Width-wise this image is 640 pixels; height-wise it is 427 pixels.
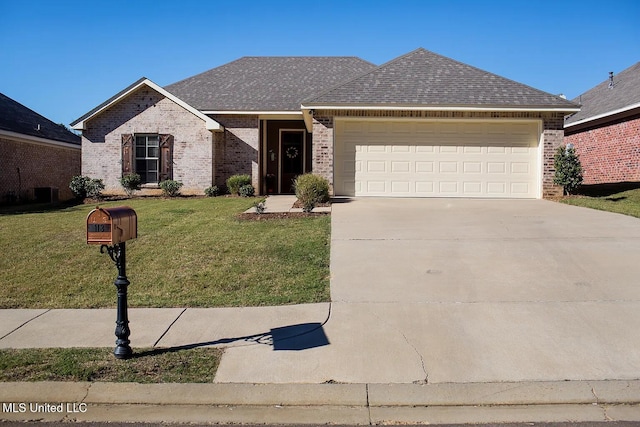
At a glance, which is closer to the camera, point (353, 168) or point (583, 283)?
point (583, 283)

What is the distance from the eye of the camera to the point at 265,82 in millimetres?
22203

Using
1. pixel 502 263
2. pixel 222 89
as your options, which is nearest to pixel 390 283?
pixel 502 263

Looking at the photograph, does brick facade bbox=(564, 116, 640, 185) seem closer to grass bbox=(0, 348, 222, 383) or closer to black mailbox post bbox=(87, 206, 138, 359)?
grass bbox=(0, 348, 222, 383)

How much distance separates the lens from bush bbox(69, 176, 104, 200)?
18.4m

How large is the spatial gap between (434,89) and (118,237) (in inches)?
525

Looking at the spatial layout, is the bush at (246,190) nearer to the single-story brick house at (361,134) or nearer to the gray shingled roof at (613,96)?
the single-story brick house at (361,134)

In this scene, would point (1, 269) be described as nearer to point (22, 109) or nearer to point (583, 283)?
point (583, 283)

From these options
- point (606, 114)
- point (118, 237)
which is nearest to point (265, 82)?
point (606, 114)

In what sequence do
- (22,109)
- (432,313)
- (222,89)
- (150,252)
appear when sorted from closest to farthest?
(432,313) < (150,252) < (222,89) < (22,109)

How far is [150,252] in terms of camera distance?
31.5 feet

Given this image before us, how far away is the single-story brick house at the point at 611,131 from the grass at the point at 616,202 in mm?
4051

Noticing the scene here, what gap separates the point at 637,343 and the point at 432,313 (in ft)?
7.16

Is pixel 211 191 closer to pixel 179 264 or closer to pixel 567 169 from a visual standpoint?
pixel 179 264

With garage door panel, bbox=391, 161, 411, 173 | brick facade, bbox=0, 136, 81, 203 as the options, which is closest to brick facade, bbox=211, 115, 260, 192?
garage door panel, bbox=391, 161, 411, 173
